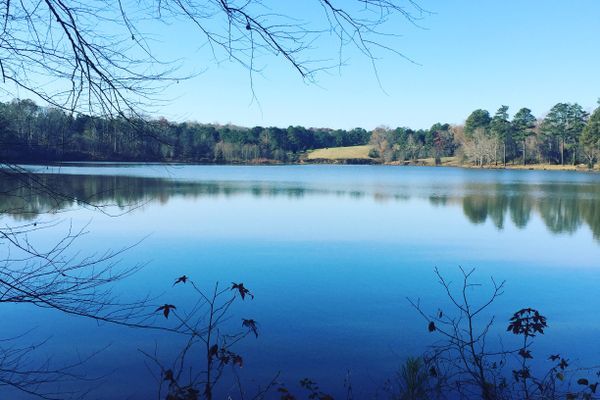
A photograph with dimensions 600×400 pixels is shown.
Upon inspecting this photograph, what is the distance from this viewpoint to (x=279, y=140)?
268 feet

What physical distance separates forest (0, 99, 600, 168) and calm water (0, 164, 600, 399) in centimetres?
26

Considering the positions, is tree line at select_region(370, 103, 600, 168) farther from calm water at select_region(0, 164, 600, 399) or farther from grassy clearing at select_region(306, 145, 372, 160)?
calm water at select_region(0, 164, 600, 399)

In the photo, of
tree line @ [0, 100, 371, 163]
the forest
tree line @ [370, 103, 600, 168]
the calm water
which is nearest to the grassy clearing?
the forest

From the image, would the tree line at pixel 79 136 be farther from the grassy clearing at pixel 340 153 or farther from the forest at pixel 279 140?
the grassy clearing at pixel 340 153

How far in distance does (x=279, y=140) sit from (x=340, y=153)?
12590 mm

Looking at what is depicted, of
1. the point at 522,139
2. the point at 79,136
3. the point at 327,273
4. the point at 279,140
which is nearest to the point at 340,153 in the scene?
the point at 279,140

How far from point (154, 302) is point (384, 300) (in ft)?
10.2

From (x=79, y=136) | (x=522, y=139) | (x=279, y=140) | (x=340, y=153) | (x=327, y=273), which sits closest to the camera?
(x=79, y=136)

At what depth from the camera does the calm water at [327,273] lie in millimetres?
4750

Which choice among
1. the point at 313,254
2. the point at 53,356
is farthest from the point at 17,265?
the point at 313,254

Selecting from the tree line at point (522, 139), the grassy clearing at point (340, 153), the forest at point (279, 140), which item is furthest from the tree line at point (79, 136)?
the grassy clearing at point (340, 153)

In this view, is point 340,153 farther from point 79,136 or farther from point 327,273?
point 79,136

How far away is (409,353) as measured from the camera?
501cm

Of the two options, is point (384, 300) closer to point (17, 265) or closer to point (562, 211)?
point (17, 265)
